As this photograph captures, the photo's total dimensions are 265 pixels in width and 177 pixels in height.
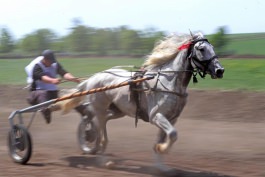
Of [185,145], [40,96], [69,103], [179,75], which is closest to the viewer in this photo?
[179,75]

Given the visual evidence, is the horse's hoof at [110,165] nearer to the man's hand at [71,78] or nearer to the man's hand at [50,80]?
the man's hand at [50,80]

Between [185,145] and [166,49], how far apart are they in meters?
2.55

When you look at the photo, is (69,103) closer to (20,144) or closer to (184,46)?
(20,144)

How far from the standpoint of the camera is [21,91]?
18.4 m

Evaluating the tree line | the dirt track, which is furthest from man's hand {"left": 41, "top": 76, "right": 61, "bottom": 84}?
the tree line

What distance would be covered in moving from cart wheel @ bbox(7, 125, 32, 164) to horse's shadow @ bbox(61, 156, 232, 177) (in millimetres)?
716

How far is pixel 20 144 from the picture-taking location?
27.4 feet

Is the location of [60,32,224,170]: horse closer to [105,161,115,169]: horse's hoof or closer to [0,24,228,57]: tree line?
[105,161,115,169]: horse's hoof

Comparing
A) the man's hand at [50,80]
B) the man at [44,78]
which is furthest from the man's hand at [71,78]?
the man's hand at [50,80]

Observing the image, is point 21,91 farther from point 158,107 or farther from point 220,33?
point 220,33

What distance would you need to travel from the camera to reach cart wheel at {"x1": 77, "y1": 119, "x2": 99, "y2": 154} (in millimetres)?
8937

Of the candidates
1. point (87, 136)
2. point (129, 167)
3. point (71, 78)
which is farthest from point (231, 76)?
point (129, 167)

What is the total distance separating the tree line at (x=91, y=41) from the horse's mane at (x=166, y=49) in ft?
80.0

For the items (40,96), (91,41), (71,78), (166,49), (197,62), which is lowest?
(91,41)
